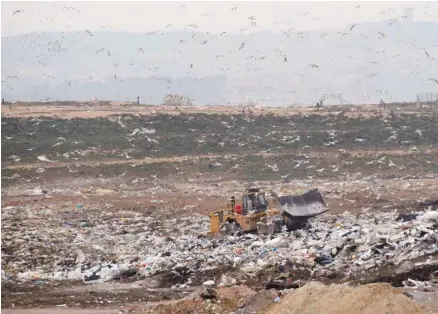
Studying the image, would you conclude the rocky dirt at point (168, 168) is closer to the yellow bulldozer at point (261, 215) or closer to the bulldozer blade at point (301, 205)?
the yellow bulldozer at point (261, 215)

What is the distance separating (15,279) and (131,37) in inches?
4185

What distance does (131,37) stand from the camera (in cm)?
11700

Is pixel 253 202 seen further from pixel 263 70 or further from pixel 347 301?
pixel 263 70

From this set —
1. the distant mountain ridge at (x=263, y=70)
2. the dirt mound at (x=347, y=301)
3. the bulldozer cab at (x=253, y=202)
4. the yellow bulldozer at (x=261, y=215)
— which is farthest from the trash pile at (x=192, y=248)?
the distant mountain ridge at (x=263, y=70)

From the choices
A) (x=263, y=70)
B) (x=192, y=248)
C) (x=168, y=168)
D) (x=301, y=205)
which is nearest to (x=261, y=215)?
(x=301, y=205)

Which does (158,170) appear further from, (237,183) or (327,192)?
(327,192)

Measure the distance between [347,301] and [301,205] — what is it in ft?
25.0

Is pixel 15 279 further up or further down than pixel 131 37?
further down

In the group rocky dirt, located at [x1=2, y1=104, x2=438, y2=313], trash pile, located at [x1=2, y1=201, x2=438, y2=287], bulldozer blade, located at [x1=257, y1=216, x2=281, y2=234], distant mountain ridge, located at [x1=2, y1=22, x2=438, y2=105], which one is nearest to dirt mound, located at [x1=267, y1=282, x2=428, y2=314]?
rocky dirt, located at [x1=2, y1=104, x2=438, y2=313]

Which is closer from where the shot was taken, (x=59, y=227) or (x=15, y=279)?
(x=15, y=279)

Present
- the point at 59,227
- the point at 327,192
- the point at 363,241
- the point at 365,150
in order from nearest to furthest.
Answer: the point at 363,241 → the point at 59,227 → the point at 327,192 → the point at 365,150

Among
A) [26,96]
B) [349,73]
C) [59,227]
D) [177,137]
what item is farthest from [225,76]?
[59,227]

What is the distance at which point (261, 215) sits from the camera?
49.8 feet

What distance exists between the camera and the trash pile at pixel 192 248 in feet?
40.3
